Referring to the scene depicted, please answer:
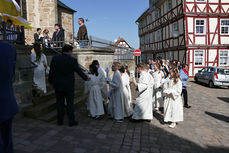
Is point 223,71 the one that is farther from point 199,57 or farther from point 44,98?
point 44,98

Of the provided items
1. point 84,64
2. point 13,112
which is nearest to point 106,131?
point 13,112

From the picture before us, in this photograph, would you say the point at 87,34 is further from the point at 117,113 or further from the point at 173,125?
the point at 173,125

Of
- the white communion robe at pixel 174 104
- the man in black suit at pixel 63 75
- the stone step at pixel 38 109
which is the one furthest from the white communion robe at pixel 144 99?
the stone step at pixel 38 109

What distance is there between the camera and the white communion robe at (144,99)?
5598 millimetres

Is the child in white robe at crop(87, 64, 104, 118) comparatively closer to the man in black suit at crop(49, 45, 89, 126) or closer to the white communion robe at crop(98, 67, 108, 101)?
the white communion robe at crop(98, 67, 108, 101)

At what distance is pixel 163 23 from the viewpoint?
25641 mm

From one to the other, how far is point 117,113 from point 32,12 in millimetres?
11549

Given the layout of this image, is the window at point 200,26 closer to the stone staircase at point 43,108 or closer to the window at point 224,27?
the window at point 224,27

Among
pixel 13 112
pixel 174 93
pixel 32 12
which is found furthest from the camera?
pixel 32 12

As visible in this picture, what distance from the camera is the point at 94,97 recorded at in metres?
5.83

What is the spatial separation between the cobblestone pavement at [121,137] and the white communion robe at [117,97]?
0.85 feet

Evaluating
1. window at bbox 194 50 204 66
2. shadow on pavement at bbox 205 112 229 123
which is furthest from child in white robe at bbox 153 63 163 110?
window at bbox 194 50 204 66

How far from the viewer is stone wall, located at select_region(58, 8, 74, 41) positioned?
16422mm

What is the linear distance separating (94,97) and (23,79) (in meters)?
2.08
